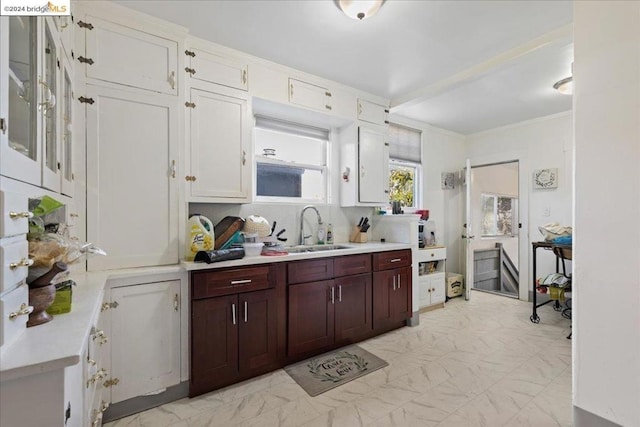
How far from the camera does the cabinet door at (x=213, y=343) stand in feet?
6.36

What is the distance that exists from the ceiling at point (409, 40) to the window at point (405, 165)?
88cm

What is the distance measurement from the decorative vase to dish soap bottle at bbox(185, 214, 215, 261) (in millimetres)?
1101

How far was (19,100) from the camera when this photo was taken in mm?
949

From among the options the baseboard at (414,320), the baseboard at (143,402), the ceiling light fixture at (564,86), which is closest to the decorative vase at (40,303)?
the baseboard at (143,402)

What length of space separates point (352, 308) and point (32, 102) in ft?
8.36

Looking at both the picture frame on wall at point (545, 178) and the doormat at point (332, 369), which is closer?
the doormat at point (332, 369)

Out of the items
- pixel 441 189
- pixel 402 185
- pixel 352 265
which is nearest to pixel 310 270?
pixel 352 265

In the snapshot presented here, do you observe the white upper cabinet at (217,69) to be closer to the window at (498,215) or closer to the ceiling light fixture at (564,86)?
the ceiling light fixture at (564,86)

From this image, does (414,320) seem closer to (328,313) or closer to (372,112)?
(328,313)

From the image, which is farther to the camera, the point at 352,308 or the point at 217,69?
the point at 352,308

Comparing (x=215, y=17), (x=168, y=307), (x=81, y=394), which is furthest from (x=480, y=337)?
(x=215, y=17)

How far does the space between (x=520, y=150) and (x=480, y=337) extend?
9.79 feet

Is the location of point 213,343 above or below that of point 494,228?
below

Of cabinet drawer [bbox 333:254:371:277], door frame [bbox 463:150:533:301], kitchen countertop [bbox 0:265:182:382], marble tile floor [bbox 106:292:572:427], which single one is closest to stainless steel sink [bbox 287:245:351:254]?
cabinet drawer [bbox 333:254:371:277]
